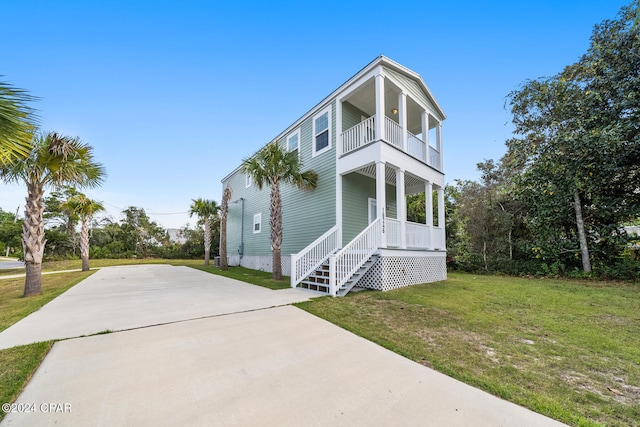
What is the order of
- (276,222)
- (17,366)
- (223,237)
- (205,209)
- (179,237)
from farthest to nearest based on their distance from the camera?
(179,237) → (205,209) → (223,237) → (276,222) → (17,366)

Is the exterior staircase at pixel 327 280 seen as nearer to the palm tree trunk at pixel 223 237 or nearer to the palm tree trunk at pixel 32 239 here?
the palm tree trunk at pixel 32 239

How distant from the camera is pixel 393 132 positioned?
870cm

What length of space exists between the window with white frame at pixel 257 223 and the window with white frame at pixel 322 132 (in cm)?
567

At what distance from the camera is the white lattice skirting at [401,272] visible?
739cm

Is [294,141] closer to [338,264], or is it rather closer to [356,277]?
[338,264]

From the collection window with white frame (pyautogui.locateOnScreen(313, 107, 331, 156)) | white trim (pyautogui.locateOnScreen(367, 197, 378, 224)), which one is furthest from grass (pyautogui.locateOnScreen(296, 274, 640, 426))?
window with white frame (pyautogui.locateOnScreen(313, 107, 331, 156))

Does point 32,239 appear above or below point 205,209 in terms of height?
below

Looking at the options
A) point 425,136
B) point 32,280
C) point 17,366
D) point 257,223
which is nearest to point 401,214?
point 425,136

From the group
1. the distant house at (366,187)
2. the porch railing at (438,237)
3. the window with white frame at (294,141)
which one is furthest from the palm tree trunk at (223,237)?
the porch railing at (438,237)

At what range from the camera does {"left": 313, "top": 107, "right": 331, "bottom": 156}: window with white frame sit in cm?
1000

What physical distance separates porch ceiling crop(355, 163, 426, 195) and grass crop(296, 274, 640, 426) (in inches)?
173

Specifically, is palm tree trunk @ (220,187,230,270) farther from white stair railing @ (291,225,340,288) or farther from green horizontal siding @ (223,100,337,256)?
white stair railing @ (291,225,340,288)

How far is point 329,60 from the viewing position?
1269 cm

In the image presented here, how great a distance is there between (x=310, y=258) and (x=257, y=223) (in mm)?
7434
